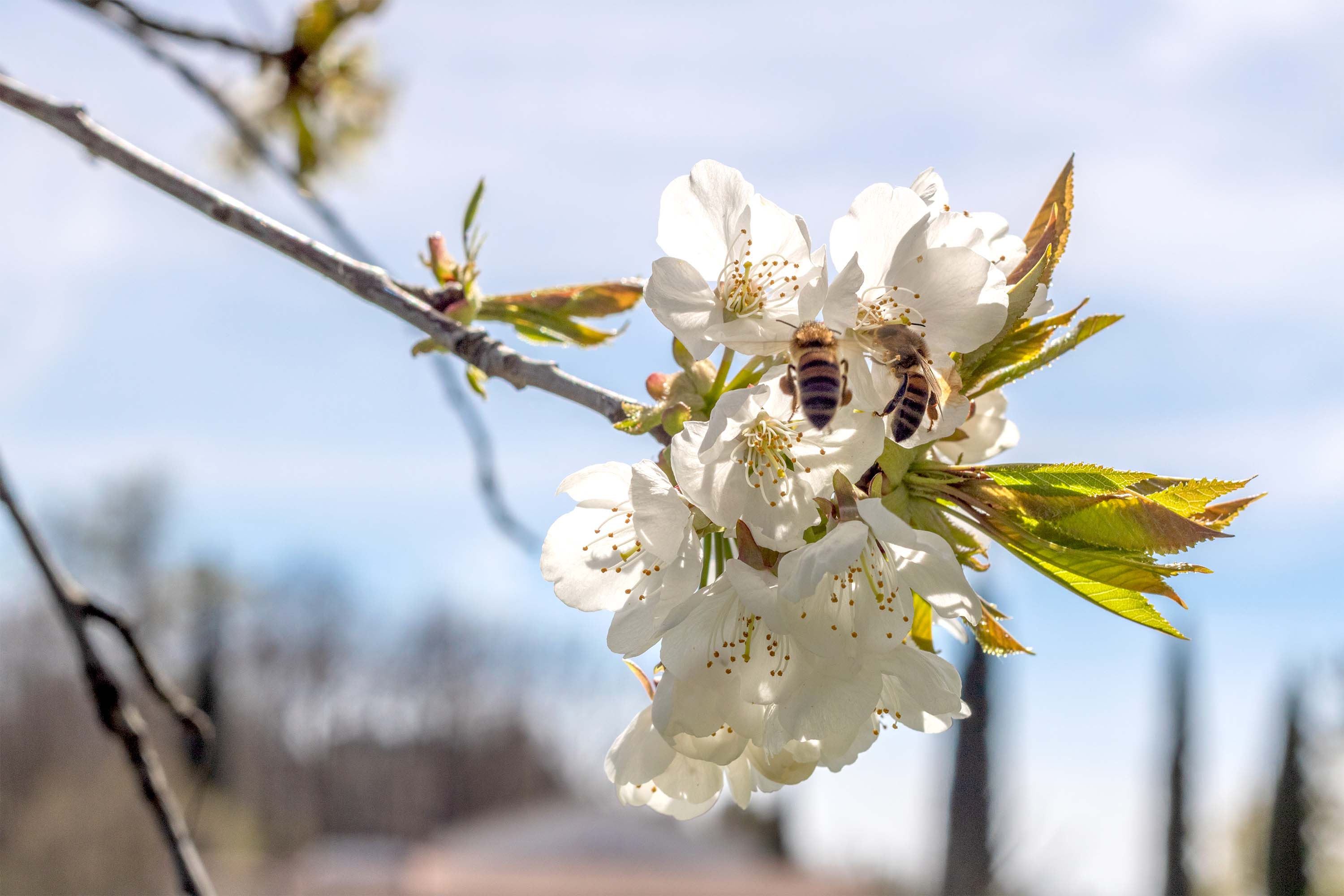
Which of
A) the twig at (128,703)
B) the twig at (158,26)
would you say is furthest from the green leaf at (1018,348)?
the twig at (158,26)

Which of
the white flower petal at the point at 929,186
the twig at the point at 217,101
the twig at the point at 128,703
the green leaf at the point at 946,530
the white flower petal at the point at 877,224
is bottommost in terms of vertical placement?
the twig at the point at 128,703

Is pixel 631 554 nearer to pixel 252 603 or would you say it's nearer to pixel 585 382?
pixel 585 382

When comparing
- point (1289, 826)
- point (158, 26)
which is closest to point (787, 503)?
point (158, 26)

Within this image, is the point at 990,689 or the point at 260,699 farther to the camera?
the point at 260,699

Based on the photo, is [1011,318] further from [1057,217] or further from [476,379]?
[476,379]

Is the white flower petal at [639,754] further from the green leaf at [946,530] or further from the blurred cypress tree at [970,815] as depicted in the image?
the blurred cypress tree at [970,815]

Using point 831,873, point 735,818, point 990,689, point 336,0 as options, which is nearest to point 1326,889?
point 990,689

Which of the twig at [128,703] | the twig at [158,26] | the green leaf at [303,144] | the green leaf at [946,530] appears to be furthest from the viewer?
the green leaf at [303,144]
